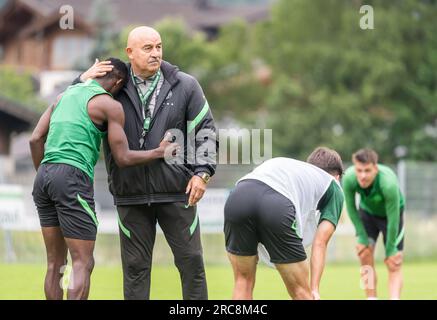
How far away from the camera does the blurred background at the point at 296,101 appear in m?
22.4

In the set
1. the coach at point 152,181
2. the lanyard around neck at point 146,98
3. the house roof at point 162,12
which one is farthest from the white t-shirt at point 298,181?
the house roof at point 162,12

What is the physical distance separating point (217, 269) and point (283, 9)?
2684 centimetres

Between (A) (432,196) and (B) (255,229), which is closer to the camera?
(B) (255,229)

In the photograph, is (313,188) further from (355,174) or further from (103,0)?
(103,0)

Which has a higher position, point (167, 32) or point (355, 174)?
point (167, 32)

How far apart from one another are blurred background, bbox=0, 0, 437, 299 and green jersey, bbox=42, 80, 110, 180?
6469 mm

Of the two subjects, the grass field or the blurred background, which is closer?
the grass field

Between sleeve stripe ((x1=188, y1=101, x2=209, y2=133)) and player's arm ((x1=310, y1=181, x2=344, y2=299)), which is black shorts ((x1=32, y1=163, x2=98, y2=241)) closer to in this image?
sleeve stripe ((x1=188, y1=101, x2=209, y2=133))

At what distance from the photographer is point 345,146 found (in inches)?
1684

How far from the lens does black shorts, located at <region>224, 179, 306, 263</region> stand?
8.92 m

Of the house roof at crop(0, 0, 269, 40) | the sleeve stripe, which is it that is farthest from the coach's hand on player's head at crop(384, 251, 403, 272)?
the house roof at crop(0, 0, 269, 40)

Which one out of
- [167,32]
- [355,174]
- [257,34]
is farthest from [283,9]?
[355,174]

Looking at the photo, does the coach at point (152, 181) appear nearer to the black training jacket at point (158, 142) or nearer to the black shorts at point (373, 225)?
the black training jacket at point (158, 142)

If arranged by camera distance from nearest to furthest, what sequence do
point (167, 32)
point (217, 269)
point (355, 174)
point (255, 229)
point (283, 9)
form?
point (255, 229)
point (355, 174)
point (217, 269)
point (283, 9)
point (167, 32)
